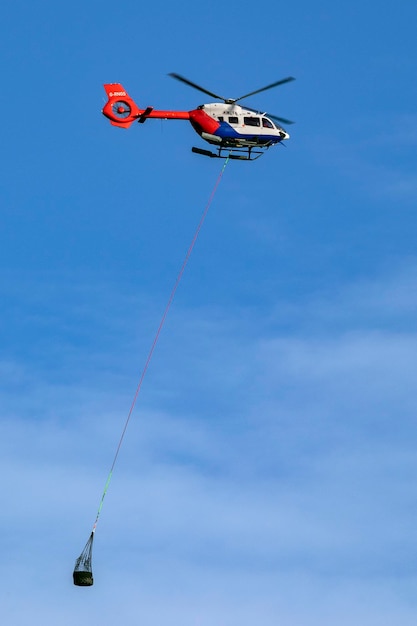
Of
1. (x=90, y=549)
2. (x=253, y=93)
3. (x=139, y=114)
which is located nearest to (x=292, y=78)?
(x=253, y=93)

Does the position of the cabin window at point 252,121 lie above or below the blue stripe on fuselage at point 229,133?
above

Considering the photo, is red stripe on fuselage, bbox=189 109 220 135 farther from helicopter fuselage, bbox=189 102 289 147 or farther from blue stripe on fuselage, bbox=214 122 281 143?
blue stripe on fuselage, bbox=214 122 281 143

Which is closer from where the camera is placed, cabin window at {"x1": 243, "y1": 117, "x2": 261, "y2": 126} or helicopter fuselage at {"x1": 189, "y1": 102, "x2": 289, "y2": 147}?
helicopter fuselage at {"x1": 189, "y1": 102, "x2": 289, "y2": 147}

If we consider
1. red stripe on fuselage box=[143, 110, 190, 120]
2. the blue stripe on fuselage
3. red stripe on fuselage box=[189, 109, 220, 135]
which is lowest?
the blue stripe on fuselage

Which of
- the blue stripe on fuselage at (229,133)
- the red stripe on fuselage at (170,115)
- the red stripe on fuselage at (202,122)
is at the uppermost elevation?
the red stripe on fuselage at (170,115)

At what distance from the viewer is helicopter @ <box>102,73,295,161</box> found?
76.9 metres

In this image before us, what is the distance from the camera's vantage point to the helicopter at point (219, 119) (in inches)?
3027

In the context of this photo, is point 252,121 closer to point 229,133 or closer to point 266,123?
point 266,123

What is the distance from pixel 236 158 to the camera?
250 feet

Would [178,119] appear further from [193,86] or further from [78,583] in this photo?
[78,583]

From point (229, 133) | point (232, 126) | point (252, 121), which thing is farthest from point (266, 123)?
point (229, 133)

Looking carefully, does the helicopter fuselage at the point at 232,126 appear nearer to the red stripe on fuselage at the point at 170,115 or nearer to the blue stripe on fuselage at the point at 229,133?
the blue stripe on fuselage at the point at 229,133

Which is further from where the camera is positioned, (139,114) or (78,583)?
(139,114)

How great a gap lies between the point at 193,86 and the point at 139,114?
14.1ft
